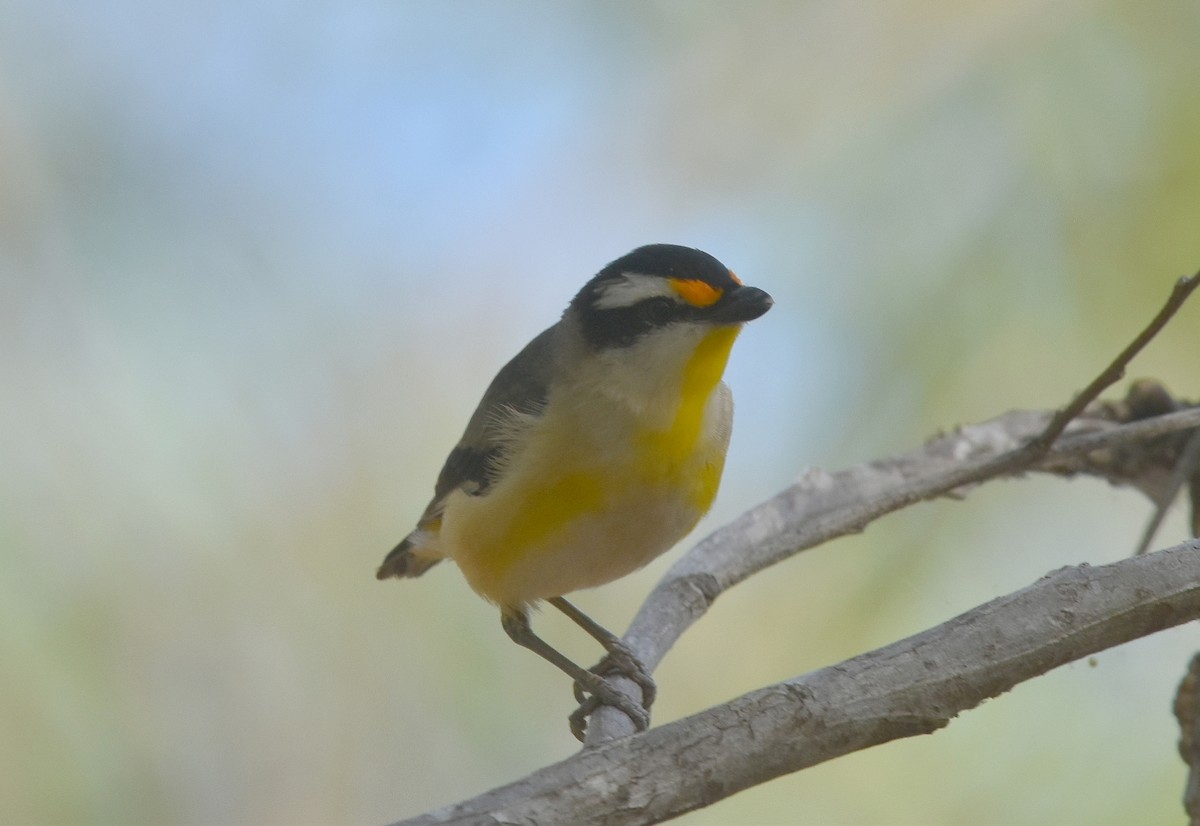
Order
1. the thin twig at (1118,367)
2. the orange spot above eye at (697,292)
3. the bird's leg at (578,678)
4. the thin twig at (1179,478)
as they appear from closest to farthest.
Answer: the thin twig at (1118,367) < the orange spot above eye at (697,292) < the bird's leg at (578,678) < the thin twig at (1179,478)

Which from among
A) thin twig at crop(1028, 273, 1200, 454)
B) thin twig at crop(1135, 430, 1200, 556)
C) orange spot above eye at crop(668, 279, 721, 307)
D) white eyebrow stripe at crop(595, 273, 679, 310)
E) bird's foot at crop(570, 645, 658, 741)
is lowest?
bird's foot at crop(570, 645, 658, 741)

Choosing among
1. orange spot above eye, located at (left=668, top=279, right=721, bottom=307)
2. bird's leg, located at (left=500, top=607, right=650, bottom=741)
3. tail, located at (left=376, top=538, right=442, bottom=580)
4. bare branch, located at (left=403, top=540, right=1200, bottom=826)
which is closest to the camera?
bare branch, located at (left=403, top=540, right=1200, bottom=826)

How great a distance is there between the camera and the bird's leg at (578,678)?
3.30 m

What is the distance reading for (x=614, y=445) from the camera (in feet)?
10.4

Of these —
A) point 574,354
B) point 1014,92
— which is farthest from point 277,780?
point 1014,92

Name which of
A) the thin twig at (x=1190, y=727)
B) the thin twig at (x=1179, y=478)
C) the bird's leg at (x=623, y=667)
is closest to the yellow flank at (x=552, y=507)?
the bird's leg at (x=623, y=667)

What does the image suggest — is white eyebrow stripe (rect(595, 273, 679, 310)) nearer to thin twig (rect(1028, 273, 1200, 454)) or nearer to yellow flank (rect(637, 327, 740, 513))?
yellow flank (rect(637, 327, 740, 513))

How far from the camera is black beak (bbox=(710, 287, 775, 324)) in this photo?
303 centimetres

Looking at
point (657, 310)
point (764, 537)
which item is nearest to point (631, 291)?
point (657, 310)

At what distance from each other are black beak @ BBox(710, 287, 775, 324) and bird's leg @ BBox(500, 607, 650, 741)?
1072mm

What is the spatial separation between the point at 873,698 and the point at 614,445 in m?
1.16

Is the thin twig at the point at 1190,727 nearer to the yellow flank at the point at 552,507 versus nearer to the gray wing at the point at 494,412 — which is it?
the yellow flank at the point at 552,507

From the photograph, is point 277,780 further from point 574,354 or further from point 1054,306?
point 1054,306

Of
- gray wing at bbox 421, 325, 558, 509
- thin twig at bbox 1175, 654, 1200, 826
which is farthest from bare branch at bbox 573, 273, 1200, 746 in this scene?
thin twig at bbox 1175, 654, 1200, 826
